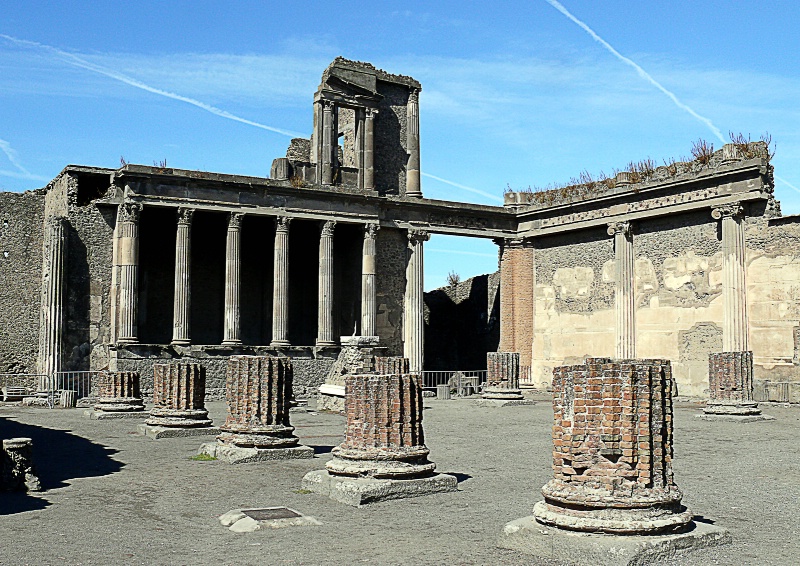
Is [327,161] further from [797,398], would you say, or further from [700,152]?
[797,398]

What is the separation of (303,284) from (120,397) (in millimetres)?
14145

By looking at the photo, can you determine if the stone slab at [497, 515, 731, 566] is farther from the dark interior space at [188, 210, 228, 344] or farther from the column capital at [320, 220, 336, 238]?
the dark interior space at [188, 210, 228, 344]

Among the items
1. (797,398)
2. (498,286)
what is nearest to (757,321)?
(797,398)

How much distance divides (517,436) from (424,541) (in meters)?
7.99

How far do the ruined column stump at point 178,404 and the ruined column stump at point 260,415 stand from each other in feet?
8.15

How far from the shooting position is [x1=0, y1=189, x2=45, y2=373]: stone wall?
26.5 m

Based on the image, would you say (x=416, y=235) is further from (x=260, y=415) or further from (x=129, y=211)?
(x=260, y=415)

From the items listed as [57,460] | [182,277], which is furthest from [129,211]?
[57,460]

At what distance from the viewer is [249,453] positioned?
1073 centimetres

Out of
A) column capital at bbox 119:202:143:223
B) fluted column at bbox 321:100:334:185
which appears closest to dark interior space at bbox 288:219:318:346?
fluted column at bbox 321:100:334:185

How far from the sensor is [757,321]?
74.0 feet

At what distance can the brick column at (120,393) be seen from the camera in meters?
17.3

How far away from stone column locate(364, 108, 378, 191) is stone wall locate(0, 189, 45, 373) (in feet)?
34.1

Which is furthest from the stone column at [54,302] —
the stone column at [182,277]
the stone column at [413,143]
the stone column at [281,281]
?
the stone column at [413,143]
